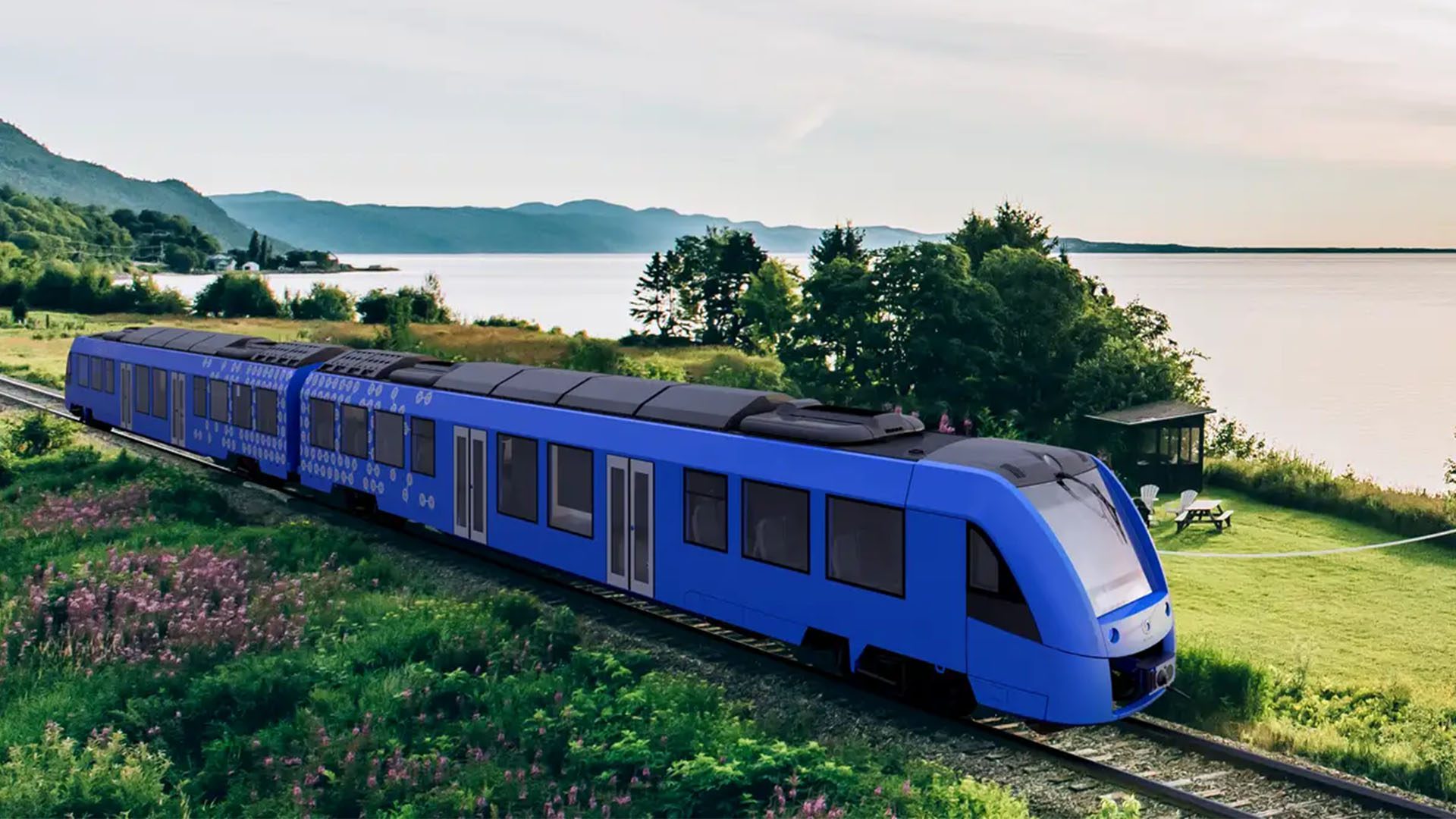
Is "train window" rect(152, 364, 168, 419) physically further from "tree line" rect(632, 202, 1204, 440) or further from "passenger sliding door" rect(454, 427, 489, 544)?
"tree line" rect(632, 202, 1204, 440)

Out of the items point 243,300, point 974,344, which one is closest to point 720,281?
point 243,300

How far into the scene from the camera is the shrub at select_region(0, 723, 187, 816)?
1094 centimetres

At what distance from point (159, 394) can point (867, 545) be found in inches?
923

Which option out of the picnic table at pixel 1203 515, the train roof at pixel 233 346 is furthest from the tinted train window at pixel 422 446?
the picnic table at pixel 1203 515

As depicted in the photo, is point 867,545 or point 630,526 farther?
point 630,526

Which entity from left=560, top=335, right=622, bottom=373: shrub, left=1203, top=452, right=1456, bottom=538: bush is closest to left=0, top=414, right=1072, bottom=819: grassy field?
left=1203, top=452, right=1456, bottom=538: bush

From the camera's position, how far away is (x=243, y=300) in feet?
302

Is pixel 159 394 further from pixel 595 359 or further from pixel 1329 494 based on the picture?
pixel 1329 494

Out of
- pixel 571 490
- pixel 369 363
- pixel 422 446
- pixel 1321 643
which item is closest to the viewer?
pixel 571 490

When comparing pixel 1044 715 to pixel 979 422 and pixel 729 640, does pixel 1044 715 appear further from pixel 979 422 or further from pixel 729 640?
pixel 979 422

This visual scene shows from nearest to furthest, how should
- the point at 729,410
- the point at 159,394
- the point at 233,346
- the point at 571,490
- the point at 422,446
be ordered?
the point at 729,410 → the point at 571,490 → the point at 422,446 → the point at 233,346 → the point at 159,394

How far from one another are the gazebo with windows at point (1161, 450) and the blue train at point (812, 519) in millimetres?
17701

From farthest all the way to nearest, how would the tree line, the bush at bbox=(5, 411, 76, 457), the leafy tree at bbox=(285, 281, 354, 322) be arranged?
1. the leafy tree at bbox=(285, 281, 354, 322)
2. the tree line
3. the bush at bbox=(5, 411, 76, 457)

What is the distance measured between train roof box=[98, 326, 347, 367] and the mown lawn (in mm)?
17150
